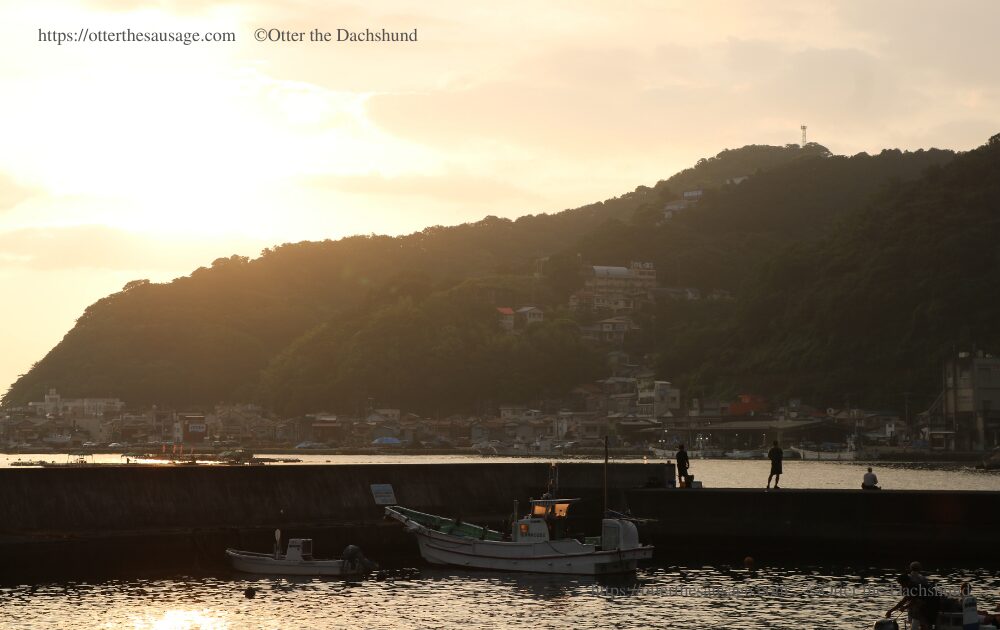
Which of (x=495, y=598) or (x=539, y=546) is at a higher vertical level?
(x=539, y=546)

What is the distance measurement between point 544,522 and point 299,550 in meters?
7.87

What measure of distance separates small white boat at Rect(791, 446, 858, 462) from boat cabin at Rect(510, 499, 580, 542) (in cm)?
14589

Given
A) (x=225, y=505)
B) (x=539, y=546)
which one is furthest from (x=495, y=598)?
(x=225, y=505)

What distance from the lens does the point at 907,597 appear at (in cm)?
2920

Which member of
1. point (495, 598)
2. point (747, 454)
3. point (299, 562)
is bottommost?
point (495, 598)

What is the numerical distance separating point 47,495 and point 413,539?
12.7 meters

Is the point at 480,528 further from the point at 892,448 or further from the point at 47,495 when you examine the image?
the point at 892,448

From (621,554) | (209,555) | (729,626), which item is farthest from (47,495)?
(729,626)

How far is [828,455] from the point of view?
187m

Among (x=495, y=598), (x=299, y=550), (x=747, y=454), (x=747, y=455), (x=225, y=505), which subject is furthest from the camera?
(x=747, y=454)

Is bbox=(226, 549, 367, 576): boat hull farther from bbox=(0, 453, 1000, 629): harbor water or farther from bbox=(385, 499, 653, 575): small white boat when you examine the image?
bbox=(385, 499, 653, 575): small white boat

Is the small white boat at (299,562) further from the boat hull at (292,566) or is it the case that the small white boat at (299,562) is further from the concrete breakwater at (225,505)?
the concrete breakwater at (225,505)

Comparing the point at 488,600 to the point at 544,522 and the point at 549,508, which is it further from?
the point at 549,508

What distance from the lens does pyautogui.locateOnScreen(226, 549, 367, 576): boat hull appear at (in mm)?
42000
